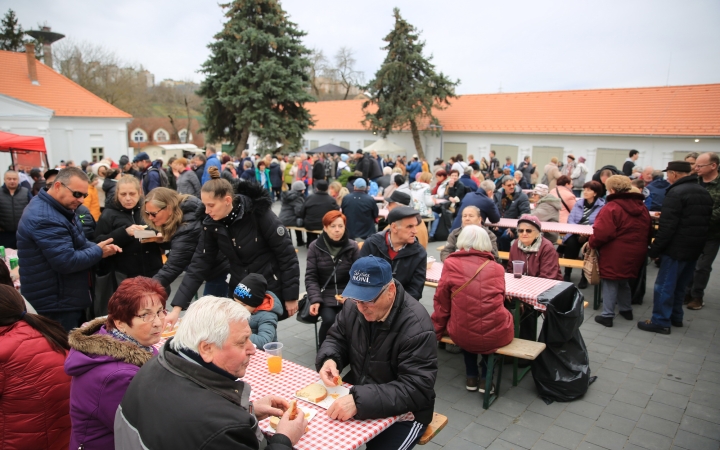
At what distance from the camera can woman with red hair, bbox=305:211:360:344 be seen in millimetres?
4812

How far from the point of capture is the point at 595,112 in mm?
25609

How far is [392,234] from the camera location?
4.47m

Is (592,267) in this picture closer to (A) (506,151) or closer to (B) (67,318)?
(B) (67,318)

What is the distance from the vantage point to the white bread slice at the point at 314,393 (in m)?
2.53

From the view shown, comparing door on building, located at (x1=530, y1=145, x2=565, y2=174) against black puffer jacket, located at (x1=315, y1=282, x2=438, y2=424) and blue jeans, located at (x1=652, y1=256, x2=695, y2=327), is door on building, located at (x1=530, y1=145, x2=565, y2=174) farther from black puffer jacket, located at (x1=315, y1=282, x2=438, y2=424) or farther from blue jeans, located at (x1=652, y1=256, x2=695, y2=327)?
black puffer jacket, located at (x1=315, y1=282, x2=438, y2=424)

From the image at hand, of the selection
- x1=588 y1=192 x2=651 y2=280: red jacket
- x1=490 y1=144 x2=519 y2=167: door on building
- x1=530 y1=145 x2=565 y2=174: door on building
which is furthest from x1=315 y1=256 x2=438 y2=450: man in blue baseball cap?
x1=490 y1=144 x2=519 y2=167: door on building

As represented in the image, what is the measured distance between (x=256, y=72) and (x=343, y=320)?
24.3 m

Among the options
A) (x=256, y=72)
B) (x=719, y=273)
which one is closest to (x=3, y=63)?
(x=256, y=72)

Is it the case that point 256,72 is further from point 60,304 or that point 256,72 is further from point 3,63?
point 60,304

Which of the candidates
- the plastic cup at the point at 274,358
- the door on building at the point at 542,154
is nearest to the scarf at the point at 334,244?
the plastic cup at the point at 274,358

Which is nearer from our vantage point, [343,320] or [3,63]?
[343,320]

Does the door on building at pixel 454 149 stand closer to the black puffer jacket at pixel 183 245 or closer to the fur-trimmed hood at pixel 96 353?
the black puffer jacket at pixel 183 245

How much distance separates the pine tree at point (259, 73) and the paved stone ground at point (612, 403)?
2174 cm

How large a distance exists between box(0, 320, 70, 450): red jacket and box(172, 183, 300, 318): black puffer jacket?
1520 millimetres
